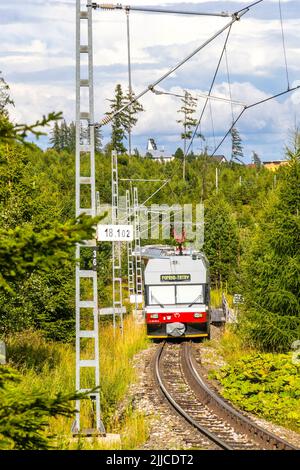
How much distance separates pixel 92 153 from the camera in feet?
36.1

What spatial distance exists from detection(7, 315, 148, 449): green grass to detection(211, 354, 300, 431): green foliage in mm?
2476

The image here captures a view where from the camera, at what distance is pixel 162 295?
85.3ft

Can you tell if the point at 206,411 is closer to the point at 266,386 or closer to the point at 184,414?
the point at 184,414

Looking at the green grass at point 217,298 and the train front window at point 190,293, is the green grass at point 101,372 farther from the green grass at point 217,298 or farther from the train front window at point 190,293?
the green grass at point 217,298

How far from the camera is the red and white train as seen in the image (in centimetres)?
2570

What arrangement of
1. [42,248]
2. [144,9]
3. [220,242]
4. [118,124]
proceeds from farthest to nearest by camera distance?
[118,124], [220,242], [144,9], [42,248]

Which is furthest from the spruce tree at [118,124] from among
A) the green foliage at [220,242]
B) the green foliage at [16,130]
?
the green foliage at [16,130]

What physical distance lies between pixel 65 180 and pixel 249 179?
85.3ft

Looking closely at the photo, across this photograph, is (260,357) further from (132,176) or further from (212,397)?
(132,176)

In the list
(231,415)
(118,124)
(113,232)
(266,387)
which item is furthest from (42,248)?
(118,124)

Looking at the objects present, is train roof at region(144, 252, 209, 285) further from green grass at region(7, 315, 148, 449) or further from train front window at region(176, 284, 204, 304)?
green grass at region(7, 315, 148, 449)

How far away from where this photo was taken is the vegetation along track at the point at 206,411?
36.5 ft

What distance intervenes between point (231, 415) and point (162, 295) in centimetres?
1314
